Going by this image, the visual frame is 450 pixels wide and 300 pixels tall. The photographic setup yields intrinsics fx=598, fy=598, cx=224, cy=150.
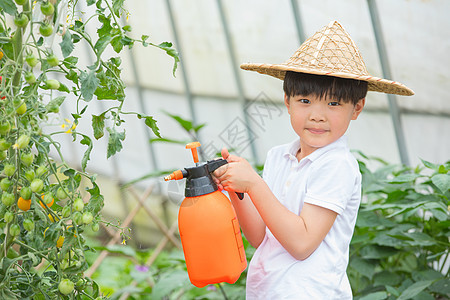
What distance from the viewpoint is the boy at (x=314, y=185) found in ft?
3.89

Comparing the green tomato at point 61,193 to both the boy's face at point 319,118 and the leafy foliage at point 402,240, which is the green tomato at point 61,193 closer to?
the boy's face at point 319,118

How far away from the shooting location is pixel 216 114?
443cm

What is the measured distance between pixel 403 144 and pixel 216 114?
1.75 meters

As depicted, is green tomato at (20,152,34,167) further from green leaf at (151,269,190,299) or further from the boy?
green leaf at (151,269,190,299)

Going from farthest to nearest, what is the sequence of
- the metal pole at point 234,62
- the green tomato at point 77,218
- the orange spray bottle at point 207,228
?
the metal pole at point 234,62 < the orange spray bottle at point 207,228 < the green tomato at point 77,218

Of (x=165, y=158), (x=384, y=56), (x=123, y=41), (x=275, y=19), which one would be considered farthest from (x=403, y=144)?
(x=165, y=158)

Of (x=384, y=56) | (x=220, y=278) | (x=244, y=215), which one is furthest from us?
(x=384, y=56)

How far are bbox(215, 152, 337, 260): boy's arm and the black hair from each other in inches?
8.0

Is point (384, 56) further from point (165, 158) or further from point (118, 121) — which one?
point (165, 158)

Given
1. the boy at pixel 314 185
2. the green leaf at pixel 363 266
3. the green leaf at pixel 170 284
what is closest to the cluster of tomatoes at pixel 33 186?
the boy at pixel 314 185

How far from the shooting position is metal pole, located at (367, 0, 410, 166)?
9.70 feet

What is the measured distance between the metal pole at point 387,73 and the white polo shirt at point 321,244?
5.88 feet

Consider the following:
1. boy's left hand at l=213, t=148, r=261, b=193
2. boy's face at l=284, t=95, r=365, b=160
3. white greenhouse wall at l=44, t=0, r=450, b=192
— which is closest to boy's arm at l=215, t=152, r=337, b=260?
boy's left hand at l=213, t=148, r=261, b=193

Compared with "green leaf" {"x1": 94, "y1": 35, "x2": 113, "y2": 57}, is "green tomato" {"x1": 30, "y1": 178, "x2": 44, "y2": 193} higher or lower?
lower
